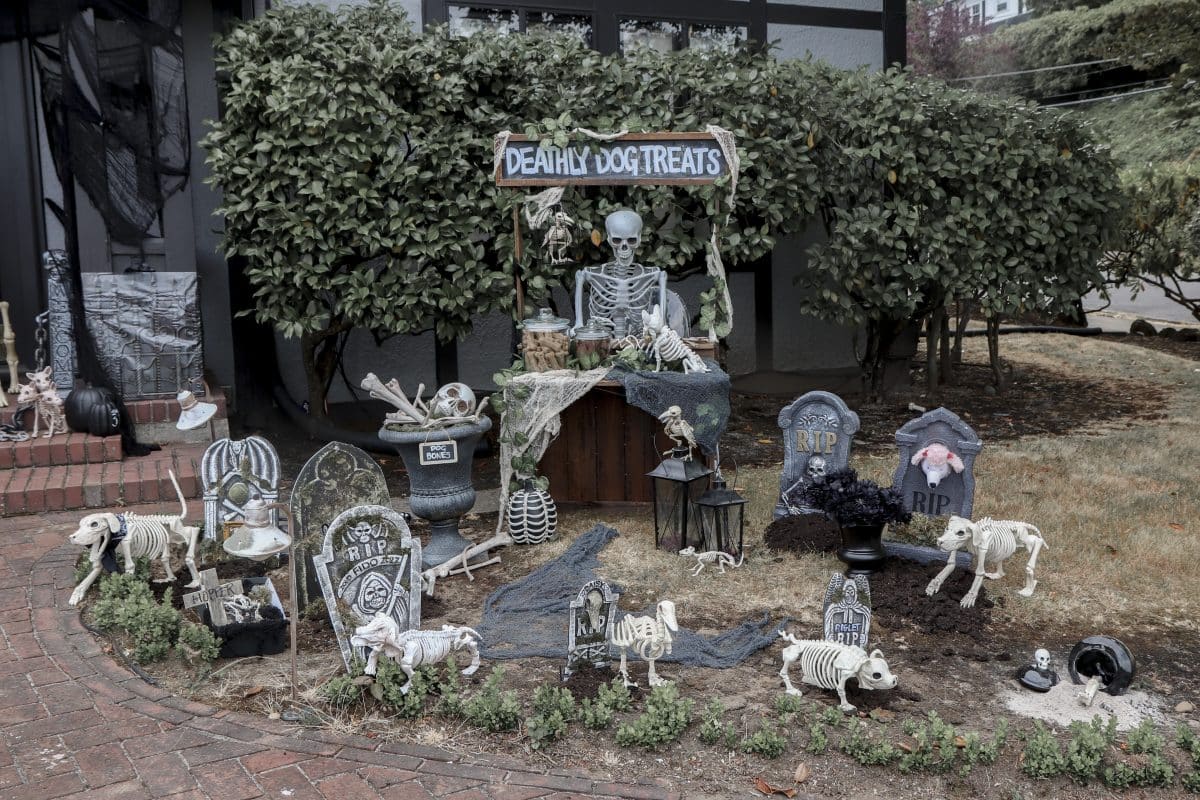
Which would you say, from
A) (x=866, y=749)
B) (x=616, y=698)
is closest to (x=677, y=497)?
(x=616, y=698)

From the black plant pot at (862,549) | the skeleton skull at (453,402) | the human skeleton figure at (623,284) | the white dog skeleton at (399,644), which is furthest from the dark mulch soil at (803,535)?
the white dog skeleton at (399,644)

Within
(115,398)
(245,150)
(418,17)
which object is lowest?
(115,398)

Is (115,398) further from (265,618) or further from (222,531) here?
(265,618)

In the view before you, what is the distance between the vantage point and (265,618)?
551 centimetres

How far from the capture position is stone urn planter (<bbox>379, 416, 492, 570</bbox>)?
6.72m

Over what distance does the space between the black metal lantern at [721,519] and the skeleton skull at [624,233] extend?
2.14 m

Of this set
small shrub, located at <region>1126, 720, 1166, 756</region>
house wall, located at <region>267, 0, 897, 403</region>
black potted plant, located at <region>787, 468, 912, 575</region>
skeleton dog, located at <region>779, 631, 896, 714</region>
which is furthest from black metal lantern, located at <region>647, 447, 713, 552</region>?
house wall, located at <region>267, 0, 897, 403</region>

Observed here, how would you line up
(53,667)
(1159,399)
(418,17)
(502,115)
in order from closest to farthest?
(53,667)
(502,115)
(418,17)
(1159,399)

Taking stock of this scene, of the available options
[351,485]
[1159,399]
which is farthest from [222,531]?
[1159,399]

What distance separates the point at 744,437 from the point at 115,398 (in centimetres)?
562

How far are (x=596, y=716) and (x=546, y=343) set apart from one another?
3.63 metres

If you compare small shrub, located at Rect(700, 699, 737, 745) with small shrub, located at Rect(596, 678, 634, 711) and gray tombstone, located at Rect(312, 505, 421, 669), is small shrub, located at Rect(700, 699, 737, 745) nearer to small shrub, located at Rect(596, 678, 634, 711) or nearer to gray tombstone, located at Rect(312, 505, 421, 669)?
small shrub, located at Rect(596, 678, 634, 711)

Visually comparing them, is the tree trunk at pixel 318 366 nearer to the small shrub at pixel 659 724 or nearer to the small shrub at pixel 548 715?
the small shrub at pixel 548 715

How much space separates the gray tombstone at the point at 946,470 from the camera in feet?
21.7
